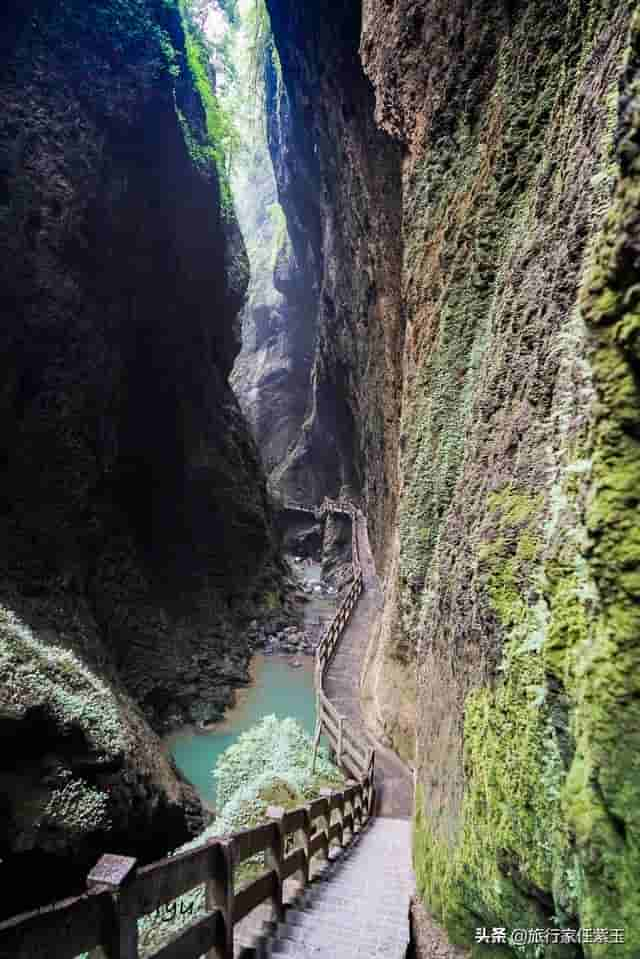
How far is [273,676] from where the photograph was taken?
62.8 feet

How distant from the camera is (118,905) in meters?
2.03

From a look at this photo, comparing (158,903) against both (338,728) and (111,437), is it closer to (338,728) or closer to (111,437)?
(338,728)

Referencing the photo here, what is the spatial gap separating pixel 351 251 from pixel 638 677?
17.3 m

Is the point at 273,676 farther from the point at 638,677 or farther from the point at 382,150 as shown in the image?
the point at 638,677

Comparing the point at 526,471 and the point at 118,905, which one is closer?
the point at 118,905

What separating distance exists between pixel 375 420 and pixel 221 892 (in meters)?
14.2

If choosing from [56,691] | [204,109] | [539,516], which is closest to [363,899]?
[539,516]

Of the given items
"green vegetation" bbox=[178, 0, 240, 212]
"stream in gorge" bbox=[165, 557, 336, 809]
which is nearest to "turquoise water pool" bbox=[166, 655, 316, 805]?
"stream in gorge" bbox=[165, 557, 336, 809]

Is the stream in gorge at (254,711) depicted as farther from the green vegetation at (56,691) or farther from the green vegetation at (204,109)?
the green vegetation at (204,109)

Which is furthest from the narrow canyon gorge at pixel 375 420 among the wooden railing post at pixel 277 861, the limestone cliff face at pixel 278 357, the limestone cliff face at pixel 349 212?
the limestone cliff face at pixel 278 357

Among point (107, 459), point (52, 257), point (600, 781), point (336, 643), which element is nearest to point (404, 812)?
point (336, 643)

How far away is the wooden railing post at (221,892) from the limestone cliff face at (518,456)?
1.41 meters

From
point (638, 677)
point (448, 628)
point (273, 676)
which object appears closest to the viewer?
point (638, 677)

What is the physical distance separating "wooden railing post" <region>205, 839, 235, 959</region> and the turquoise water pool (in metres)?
11.1
